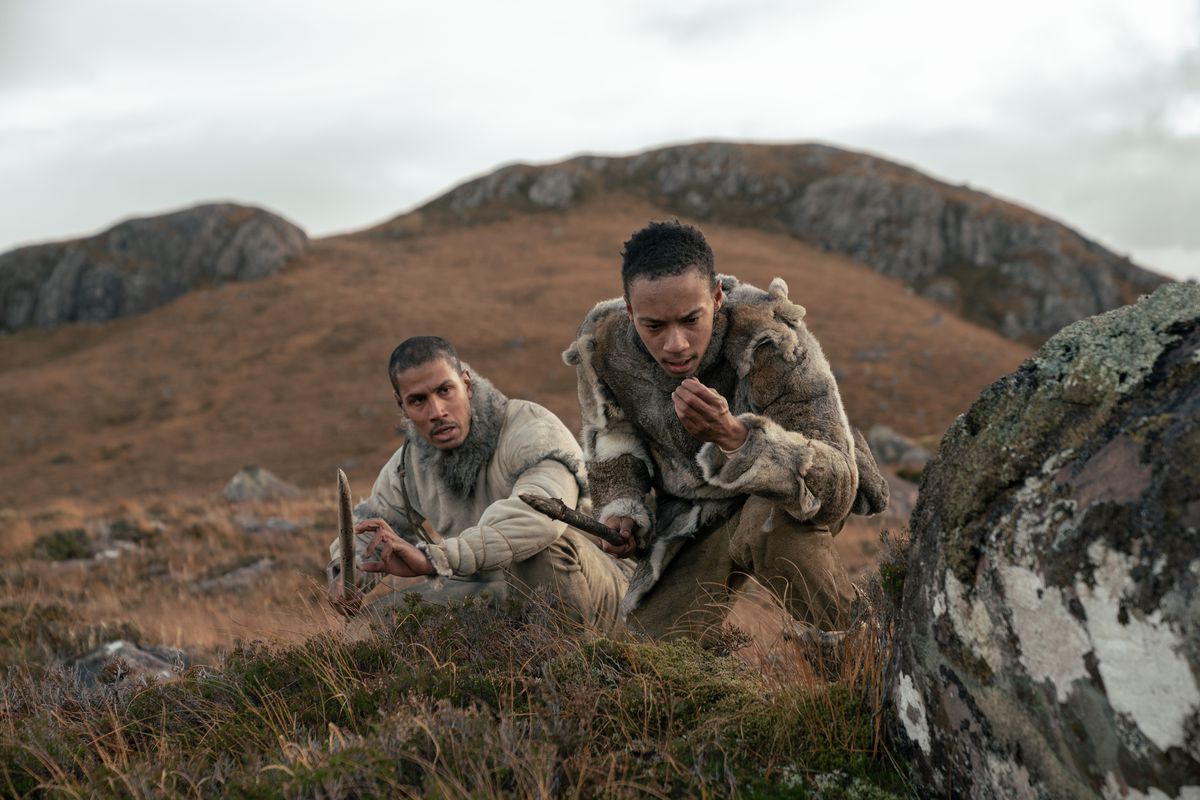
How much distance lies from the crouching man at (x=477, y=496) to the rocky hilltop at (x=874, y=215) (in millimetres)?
58951

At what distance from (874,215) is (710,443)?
69.5 metres

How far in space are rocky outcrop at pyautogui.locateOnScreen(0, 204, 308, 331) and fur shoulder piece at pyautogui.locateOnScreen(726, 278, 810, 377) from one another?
189ft

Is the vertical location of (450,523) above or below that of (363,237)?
below

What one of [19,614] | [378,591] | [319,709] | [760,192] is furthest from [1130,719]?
[760,192]

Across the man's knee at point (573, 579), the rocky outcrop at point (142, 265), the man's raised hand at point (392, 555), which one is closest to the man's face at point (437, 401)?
the man's knee at point (573, 579)

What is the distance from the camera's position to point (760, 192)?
247 feet

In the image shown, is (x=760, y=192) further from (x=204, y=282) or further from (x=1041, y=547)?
(x=1041, y=547)

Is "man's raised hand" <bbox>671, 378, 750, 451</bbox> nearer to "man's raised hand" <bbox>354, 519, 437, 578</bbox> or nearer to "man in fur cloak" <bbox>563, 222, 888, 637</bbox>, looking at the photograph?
"man in fur cloak" <bbox>563, 222, 888, 637</bbox>

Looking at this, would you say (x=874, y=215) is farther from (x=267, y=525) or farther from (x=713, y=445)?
(x=713, y=445)

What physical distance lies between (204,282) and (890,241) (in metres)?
47.3

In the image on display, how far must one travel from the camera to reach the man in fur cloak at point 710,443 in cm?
345

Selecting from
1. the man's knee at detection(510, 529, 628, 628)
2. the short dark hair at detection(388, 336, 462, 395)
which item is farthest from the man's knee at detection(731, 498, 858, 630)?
the short dark hair at detection(388, 336, 462, 395)

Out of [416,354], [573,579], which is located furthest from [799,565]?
[416,354]

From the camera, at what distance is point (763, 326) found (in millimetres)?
3941
